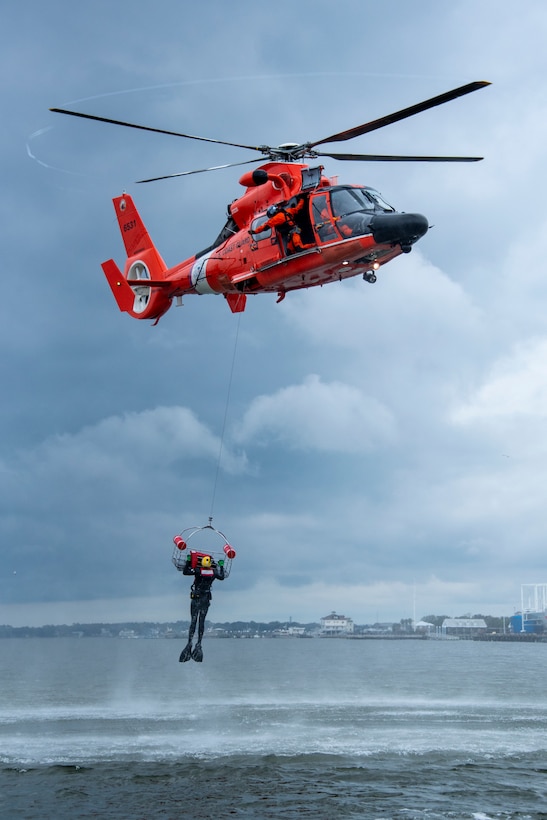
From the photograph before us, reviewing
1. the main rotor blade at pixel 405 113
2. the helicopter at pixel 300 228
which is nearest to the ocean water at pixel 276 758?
the helicopter at pixel 300 228

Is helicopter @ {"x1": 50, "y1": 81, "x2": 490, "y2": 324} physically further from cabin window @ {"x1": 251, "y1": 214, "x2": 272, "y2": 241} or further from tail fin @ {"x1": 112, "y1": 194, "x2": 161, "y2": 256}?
tail fin @ {"x1": 112, "y1": 194, "x2": 161, "y2": 256}

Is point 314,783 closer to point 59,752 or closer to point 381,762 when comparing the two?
point 381,762

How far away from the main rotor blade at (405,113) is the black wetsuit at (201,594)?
371 inches

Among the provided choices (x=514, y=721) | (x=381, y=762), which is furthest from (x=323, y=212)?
(x=514, y=721)

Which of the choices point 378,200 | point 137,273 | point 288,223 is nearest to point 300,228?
point 288,223

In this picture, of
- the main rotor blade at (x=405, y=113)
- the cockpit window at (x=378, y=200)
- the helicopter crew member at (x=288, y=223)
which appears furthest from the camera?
the helicopter crew member at (x=288, y=223)

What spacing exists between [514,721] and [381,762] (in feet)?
32.0

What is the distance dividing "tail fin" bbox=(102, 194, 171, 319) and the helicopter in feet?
4.91

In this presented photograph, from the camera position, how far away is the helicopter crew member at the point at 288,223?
693 inches

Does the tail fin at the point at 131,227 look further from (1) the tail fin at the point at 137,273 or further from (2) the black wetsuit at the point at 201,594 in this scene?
(2) the black wetsuit at the point at 201,594

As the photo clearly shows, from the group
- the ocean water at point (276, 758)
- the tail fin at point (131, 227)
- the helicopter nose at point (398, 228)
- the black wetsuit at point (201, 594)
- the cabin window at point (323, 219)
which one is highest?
the tail fin at point (131, 227)

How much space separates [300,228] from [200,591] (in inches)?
325

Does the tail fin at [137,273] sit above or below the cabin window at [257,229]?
above

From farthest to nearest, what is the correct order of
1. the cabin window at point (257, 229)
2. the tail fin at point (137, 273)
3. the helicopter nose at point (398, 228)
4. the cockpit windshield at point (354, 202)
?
the tail fin at point (137, 273) < the cabin window at point (257, 229) < the cockpit windshield at point (354, 202) < the helicopter nose at point (398, 228)
